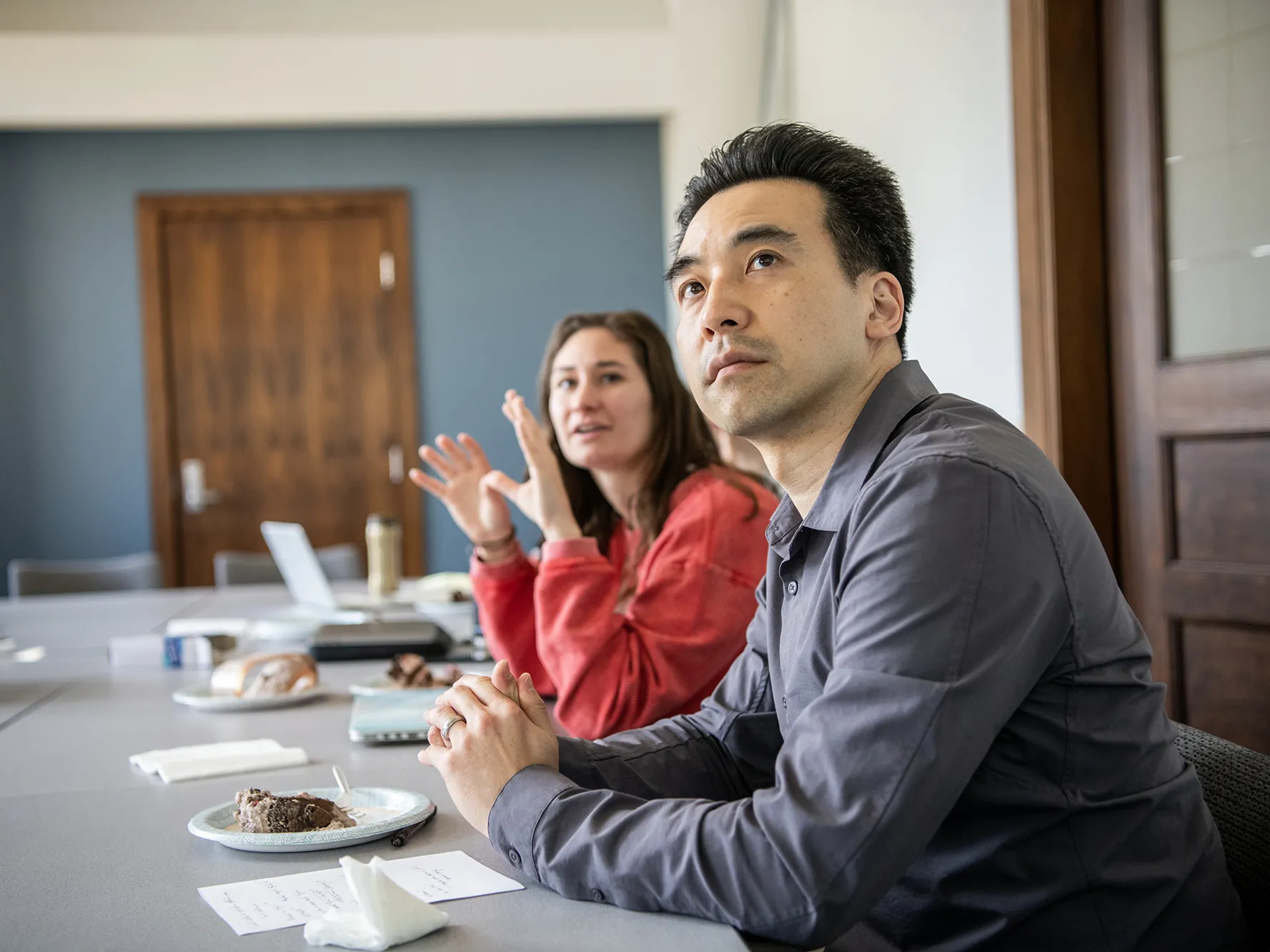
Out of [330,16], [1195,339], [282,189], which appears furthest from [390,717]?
[330,16]

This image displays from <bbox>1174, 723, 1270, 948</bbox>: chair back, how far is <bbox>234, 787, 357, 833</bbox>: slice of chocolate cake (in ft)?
2.82

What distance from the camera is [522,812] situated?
1058 mm

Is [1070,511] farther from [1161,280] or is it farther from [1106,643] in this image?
[1161,280]

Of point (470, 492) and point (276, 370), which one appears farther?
point (276, 370)

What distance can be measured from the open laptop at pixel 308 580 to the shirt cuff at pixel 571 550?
1.27 m

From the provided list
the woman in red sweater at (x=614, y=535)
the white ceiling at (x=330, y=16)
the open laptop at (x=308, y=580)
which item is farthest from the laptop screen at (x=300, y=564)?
the white ceiling at (x=330, y=16)

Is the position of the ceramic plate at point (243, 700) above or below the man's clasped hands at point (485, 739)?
below

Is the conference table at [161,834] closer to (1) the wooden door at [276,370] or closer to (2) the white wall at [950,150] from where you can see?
(2) the white wall at [950,150]

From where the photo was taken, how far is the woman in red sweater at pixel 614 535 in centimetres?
175

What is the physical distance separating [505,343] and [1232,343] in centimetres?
432

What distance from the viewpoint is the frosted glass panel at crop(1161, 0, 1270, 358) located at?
2.27m

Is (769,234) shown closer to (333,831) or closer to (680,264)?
(680,264)

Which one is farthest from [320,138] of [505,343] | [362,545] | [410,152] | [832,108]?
[832,108]

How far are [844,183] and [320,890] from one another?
33.4 inches
